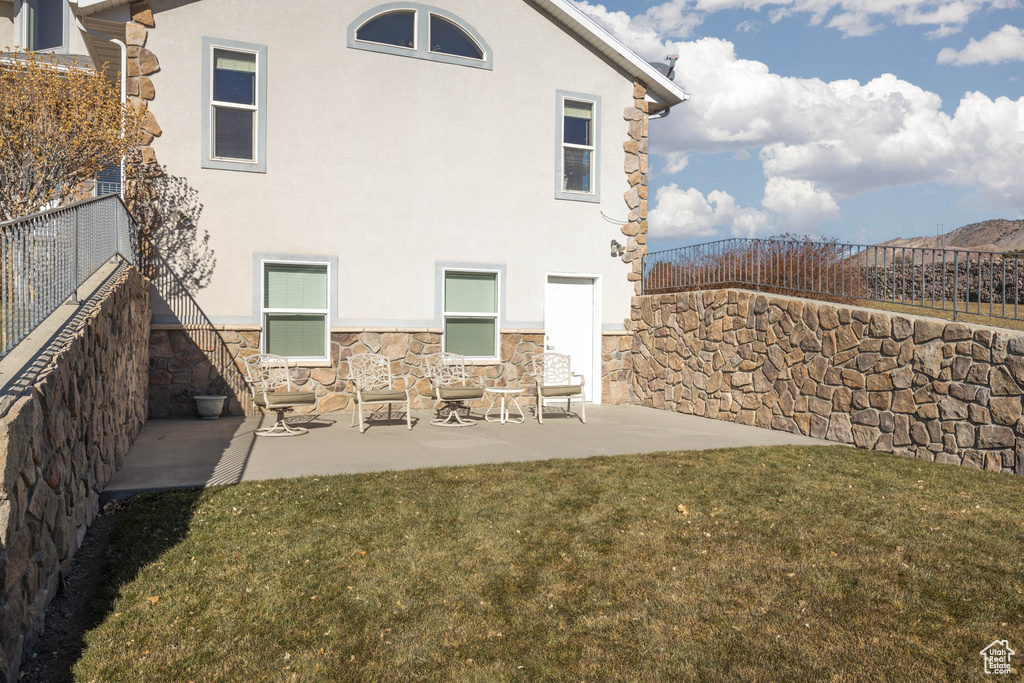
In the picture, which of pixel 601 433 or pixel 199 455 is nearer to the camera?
pixel 199 455

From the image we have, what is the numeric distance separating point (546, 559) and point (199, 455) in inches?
163

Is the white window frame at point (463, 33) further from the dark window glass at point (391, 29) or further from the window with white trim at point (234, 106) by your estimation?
the window with white trim at point (234, 106)

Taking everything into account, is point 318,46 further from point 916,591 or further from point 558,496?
point 916,591

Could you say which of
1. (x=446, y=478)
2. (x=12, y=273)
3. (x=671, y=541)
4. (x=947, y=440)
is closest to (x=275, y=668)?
(x=12, y=273)

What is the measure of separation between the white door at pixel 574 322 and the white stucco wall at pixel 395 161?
9.5 inches

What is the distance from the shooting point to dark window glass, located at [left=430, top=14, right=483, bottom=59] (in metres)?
11.3

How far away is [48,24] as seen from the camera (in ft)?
57.9

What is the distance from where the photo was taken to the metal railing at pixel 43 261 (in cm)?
342

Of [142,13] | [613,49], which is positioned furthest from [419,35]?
[142,13]

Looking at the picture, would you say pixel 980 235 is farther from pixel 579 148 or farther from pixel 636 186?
pixel 579 148

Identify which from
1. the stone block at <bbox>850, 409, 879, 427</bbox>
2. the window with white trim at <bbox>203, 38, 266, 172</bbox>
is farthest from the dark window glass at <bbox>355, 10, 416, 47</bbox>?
the stone block at <bbox>850, 409, 879, 427</bbox>

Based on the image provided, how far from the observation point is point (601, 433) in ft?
29.1

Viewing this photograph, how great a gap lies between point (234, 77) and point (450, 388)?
17.5 ft

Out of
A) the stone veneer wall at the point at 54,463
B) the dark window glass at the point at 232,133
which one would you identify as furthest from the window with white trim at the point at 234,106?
the stone veneer wall at the point at 54,463
